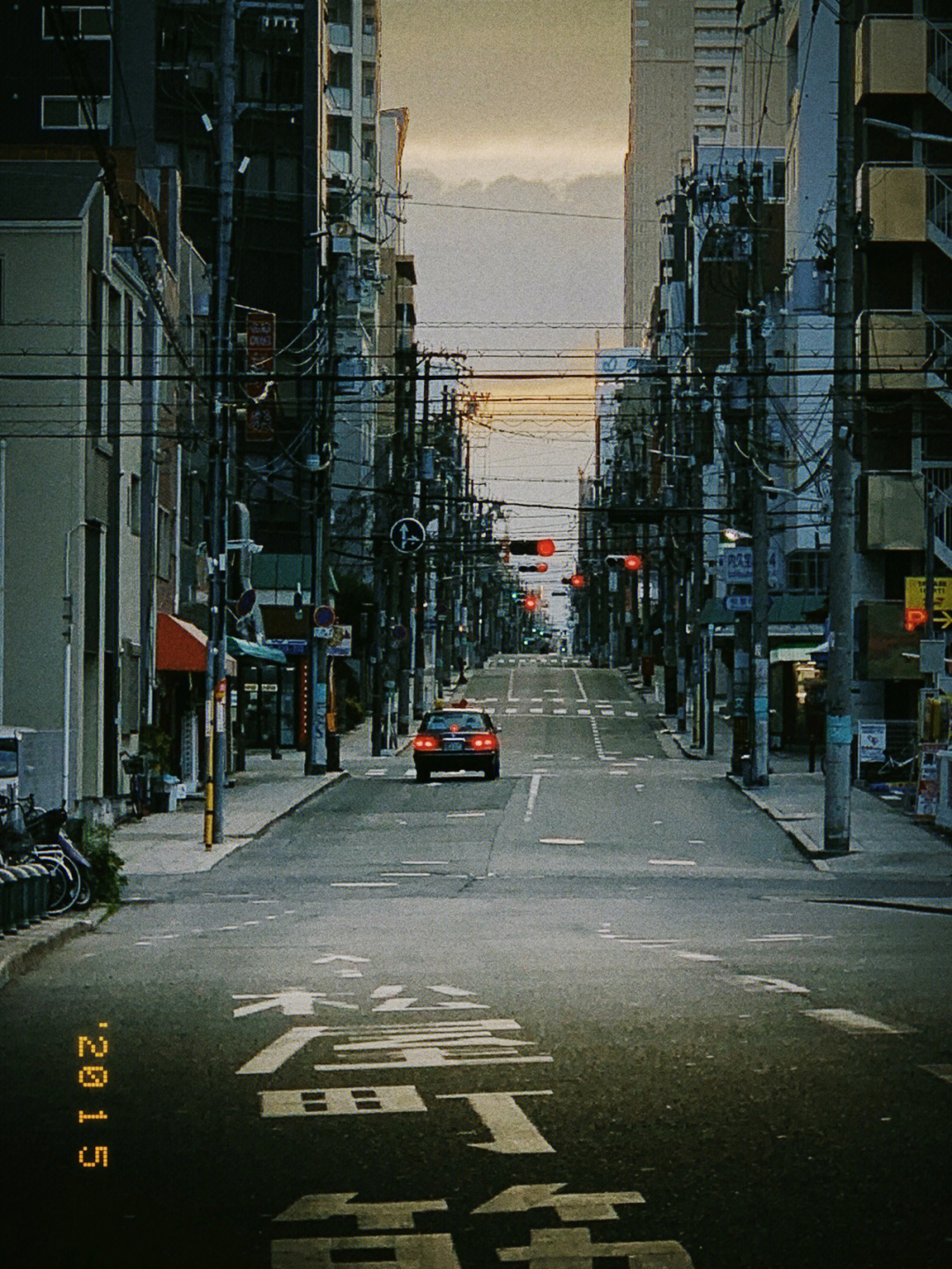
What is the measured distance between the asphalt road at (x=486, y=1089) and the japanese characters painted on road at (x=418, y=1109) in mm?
24

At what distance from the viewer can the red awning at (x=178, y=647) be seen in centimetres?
4422

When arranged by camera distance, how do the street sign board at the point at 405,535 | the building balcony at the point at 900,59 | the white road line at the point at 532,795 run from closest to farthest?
the white road line at the point at 532,795
the building balcony at the point at 900,59
the street sign board at the point at 405,535

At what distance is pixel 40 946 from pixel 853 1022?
28.9ft

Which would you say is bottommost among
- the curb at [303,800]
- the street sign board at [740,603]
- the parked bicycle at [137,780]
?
the curb at [303,800]

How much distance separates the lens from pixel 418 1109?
9.85 meters

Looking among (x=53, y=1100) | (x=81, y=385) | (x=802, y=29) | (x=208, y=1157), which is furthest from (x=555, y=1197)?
(x=802, y=29)

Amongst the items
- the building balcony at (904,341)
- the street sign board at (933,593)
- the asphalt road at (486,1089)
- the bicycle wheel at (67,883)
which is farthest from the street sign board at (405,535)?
the bicycle wheel at (67,883)

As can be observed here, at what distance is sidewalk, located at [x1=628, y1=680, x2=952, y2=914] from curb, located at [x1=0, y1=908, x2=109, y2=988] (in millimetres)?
9277

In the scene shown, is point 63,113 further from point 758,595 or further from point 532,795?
point 532,795

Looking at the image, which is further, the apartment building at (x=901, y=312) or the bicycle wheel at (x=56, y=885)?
the apartment building at (x=901, y=312)

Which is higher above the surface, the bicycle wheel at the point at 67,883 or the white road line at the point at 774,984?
the white road line at the point at 774,984

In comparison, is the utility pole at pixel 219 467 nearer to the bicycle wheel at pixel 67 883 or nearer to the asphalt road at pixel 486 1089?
the asphalt road at pixel 486 1089

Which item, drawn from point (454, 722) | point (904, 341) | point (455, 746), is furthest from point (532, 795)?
point (904, 341)

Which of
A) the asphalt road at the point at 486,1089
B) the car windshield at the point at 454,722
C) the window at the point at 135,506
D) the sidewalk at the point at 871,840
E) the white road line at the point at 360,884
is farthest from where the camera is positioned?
the car windshield at the point at 454,722
